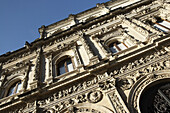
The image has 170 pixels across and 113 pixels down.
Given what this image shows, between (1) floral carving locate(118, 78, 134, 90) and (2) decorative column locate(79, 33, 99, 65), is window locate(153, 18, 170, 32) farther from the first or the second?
(1) floral carving locate(118, 78, 134, 90)

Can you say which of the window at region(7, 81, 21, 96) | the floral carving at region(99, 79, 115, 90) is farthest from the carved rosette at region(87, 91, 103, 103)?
the window at region(7, 81, 21, 96)

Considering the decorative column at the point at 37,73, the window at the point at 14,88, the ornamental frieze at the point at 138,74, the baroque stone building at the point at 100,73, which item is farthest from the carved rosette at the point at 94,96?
the window at the point at 14,88

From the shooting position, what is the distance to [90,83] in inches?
263

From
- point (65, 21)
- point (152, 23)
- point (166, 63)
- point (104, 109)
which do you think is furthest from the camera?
point (65, 21)

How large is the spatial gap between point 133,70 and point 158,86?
122cm

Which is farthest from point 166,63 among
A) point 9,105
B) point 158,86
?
point 9,105

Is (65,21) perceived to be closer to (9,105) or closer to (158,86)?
(9,105)

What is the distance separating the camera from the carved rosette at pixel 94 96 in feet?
19.3

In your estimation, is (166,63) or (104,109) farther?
(166,63)

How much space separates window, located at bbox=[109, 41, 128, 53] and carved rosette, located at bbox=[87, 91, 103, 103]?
3884 mm

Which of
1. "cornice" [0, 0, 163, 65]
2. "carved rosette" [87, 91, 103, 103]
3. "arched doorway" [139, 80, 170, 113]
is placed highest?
"cornice" [0, 0, 163, 65]

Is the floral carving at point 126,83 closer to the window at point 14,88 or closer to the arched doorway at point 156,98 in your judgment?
the arched doorway at point 156,98

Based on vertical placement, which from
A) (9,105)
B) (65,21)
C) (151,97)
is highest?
(65,21)

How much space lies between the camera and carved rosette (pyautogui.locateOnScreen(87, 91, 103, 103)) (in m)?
5.88
